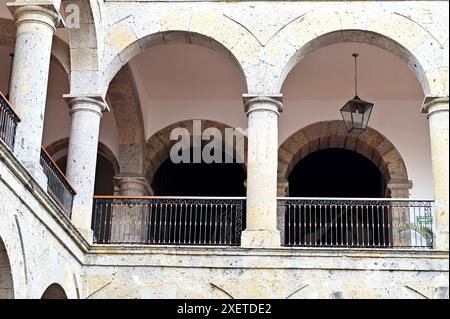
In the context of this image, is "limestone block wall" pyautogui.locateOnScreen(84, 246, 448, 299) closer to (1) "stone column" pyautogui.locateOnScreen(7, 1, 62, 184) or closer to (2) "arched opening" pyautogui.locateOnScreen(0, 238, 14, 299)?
(1) "stone column" pyautogui.locateOnScreen(7, 1, 62, 184)

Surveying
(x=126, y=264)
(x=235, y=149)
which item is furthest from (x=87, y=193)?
(x=235, y=149)

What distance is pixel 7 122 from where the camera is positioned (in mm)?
9836

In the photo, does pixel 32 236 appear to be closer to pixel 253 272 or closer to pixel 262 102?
pixel 253 272

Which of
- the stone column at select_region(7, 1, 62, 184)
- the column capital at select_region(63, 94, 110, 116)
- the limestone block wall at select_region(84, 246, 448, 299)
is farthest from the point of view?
the column capital at select_region(63, 94, 110, 116)

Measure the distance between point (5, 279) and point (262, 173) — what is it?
4.16 metres

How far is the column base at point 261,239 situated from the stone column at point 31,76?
291 centimetres

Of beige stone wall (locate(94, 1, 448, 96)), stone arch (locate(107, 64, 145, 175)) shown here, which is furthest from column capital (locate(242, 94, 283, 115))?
stone arch (locate(107, 64, 145, 175))

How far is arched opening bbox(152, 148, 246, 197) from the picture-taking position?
18567mm

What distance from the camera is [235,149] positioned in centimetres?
1605

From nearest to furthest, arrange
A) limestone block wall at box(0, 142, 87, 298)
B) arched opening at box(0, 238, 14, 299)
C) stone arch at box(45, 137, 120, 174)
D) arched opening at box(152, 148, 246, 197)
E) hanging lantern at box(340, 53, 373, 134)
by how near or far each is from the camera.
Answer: limestone block wall at box(0, 142, 87, 298) < arched opening at box(0, 238, 14, 299) < hanging lantern at box(340, 53, 373, 134) < stone arch at box(45, 137, 120, 174) < arched opening at box(152, 148, 246, 197)

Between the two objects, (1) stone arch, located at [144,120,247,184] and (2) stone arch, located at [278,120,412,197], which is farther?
(1) stone arch, located at [144,120,247,184]

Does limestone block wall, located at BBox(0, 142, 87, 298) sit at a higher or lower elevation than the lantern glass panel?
lower

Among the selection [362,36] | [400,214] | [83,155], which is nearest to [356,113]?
[362,36]

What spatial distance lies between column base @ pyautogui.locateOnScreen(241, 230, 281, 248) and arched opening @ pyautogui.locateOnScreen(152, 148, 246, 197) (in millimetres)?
6414
